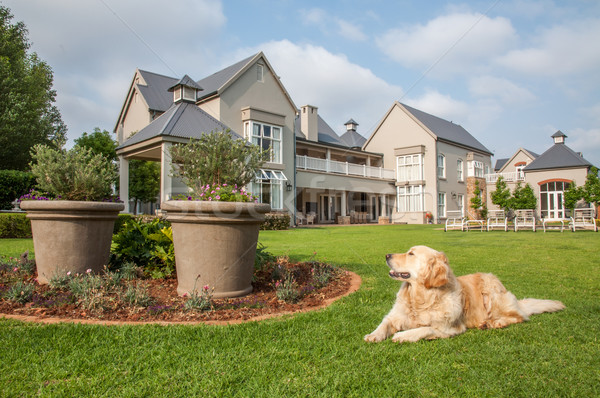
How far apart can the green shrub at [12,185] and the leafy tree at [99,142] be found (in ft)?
41.1

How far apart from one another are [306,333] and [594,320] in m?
2.94

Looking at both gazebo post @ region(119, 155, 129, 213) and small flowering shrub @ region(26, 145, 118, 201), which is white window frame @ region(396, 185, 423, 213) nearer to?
gazebo post @ region(119, 155, 129, 213)

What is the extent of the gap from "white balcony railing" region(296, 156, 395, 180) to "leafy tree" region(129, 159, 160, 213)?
1136 cm

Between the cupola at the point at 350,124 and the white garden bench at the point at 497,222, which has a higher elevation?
the cupola at the point at 350,124

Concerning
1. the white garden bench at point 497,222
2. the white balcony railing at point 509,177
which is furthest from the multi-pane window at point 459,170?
the white garden bench at point 497,222

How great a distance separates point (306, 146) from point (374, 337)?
2563 cm

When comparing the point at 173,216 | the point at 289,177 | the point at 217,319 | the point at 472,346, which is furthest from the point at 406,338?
the point at 289,177

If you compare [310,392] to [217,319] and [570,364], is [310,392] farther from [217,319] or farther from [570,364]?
[570,364]

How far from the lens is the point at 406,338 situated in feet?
10.4

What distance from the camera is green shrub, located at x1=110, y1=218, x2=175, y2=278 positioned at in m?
5.32

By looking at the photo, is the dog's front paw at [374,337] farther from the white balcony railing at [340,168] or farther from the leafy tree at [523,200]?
the leafy tree at [523,200]

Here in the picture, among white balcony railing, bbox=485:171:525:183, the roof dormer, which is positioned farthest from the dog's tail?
white balcony railing, bbox=485:171:525:183

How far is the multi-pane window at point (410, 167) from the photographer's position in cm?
3209

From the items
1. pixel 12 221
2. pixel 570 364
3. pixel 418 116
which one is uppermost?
pixel 418 116
